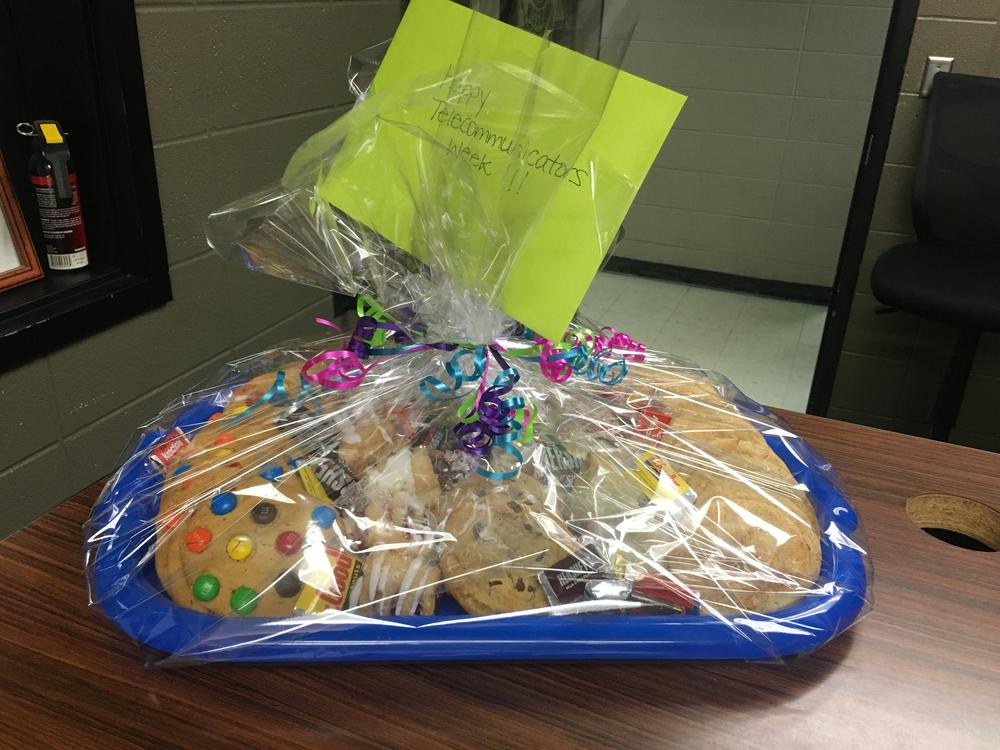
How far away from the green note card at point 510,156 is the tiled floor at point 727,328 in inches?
89.4

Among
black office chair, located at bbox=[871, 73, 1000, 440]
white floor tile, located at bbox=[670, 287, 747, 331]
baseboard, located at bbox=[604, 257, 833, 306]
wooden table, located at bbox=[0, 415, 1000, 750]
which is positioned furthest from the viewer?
baseboard, located at bbox=[604, 257, 833, 306]

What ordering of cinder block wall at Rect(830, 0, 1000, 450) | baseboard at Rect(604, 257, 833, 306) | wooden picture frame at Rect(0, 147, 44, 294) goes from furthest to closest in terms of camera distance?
baseboard at Rect(604, 257, 833, 306), cinder block wall at Rect(830, 0, 1000, 450), wooden picture frame at Rect(0, 147, 44, 294)

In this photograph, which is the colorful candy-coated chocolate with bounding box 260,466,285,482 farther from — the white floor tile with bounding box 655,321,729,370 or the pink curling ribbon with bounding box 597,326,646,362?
the white floor tile with bounding box 655,321,729,370

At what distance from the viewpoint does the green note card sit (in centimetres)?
58

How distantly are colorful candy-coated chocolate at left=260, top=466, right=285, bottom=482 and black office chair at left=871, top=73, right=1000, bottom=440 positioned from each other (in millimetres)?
1715

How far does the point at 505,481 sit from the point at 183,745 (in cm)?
28

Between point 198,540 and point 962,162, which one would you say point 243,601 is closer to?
point 198,540

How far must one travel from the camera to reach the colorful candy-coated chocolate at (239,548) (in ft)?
1.81

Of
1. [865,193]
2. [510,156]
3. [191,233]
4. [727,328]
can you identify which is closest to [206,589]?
[510,156]

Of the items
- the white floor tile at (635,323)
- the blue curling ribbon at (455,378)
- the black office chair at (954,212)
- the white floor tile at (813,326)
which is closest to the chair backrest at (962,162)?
the black office chair at (954,212)

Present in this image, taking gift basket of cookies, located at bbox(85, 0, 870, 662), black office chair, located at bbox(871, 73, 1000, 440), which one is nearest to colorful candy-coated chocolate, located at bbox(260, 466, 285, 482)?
gift basket of cookies, located at bbox(85, 0, 870, 662)

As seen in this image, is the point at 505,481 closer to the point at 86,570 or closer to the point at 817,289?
the point at 86,570

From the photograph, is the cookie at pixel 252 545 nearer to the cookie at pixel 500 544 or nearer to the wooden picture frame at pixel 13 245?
the cookie at pixel 500 544

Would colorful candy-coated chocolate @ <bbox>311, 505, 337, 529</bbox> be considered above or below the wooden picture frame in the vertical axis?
above
